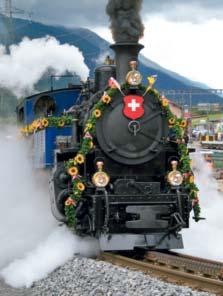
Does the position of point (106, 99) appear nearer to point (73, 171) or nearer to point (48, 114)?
point (73, 171)

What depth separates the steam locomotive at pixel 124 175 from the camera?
1049 cm

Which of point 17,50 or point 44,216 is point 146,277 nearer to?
point 44,216

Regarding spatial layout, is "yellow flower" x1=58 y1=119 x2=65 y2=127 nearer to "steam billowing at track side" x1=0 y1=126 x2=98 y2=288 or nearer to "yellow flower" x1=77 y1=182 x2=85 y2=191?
"steam billowing at track side" x1=0 y1=126 x2=98 y2=288

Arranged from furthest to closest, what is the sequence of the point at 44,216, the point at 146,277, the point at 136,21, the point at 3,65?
the point at 3,65
the point at 44,216
the point at 136,21
the point at 146,277

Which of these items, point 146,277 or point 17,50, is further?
point 17,50

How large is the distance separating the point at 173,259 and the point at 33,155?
4.67 metres

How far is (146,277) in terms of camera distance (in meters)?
8.38

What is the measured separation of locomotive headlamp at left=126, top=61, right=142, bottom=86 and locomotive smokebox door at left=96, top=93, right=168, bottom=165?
0.92ft

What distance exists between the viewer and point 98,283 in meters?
8.54

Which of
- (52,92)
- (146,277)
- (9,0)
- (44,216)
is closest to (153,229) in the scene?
(146,277)

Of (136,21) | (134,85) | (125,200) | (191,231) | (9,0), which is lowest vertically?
(191,231)

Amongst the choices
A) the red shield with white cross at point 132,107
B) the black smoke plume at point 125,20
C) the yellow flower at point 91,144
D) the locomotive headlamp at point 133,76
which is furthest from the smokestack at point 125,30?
the yellow flower at point 91,144

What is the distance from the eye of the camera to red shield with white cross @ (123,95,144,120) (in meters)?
10.8

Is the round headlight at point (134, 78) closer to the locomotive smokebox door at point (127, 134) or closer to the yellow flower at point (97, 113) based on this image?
the locomotive smokebox door at point (127, 134)
